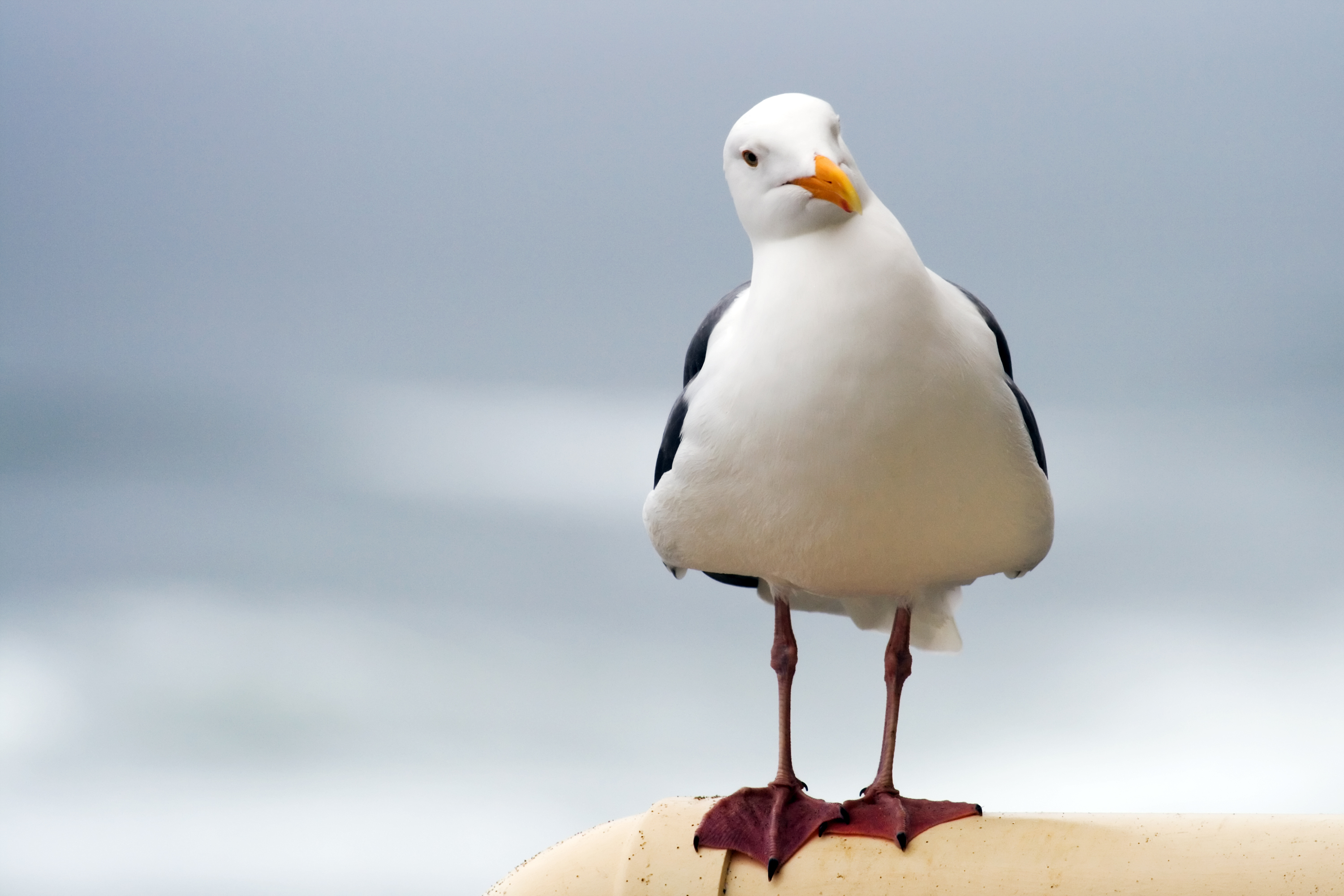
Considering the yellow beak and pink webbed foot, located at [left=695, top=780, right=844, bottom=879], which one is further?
pink webbed foot, located at [left=695, top=780, right=844, bottom=879]

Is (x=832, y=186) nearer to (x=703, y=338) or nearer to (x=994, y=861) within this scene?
(x=703, y=338)

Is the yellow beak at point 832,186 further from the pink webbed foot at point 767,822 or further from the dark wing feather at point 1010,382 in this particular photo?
the pink webbed foot at point 767,822

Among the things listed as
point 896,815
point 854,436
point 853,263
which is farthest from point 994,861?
point 853,263

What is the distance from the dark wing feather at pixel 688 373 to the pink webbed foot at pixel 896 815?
473 millimetres

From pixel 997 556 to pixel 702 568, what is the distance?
508 millimetres

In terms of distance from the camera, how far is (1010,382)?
2967 millimetres

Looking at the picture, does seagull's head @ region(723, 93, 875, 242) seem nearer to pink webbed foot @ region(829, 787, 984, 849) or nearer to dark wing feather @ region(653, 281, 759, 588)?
dark wing feather @ region(653, 281, 759, 588)

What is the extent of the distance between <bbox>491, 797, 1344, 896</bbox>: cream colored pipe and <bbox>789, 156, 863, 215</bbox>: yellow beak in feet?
3.44

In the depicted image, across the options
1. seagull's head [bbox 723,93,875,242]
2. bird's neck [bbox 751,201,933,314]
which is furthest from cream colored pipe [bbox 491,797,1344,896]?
seagull's head [bbox 723,93,875,242]

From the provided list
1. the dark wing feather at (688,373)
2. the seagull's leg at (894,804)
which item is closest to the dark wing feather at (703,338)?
the dark wing feather at (688,373)

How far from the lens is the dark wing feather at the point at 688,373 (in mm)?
2951

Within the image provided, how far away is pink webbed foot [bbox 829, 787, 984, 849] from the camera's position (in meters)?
2.86

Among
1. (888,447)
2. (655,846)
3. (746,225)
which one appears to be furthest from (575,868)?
(746,225)

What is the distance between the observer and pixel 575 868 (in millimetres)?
2824
